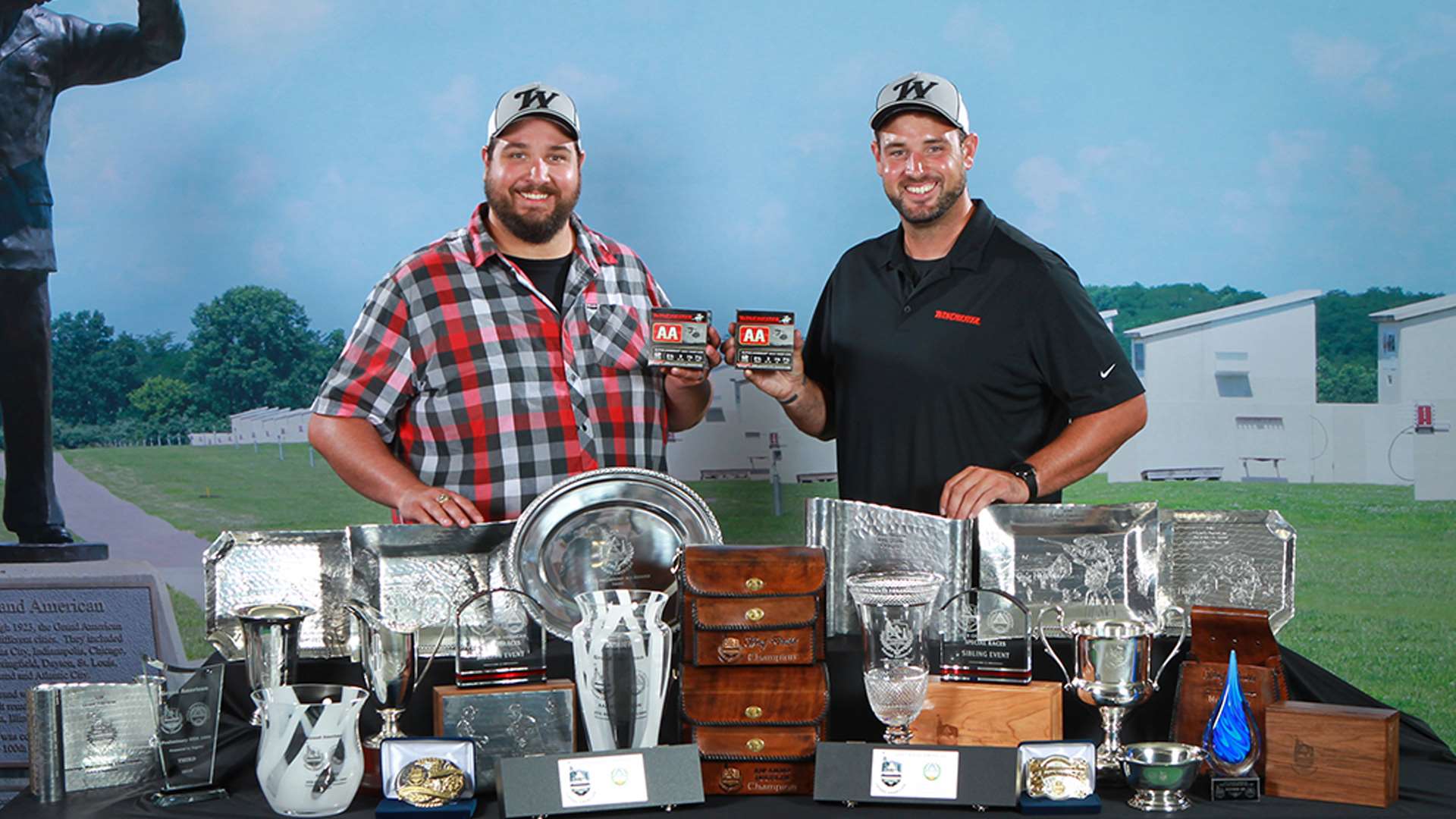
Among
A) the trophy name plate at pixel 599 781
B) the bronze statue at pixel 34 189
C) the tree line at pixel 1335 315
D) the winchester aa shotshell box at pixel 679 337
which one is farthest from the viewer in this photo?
the tree line at pixel 1335 315

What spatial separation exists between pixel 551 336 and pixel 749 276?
187 centimetres

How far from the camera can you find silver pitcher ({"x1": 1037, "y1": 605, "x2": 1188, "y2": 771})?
179 cm

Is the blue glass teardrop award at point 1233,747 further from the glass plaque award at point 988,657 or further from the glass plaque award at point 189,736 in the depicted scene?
the glass plaque award at point 189,736

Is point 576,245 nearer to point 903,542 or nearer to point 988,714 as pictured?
point 903,542

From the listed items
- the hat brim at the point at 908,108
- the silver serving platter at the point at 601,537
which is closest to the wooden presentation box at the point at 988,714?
the silver serving platter at the point at 601,537

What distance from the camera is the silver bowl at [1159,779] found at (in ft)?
5.48

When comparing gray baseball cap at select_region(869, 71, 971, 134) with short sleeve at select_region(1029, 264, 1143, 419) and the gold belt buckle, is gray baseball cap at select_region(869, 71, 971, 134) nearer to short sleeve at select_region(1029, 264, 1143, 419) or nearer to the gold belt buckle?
short sleeve at select_region(1029, 264, 1143, 419)

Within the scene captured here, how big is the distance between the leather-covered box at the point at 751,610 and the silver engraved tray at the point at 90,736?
0.78 metres

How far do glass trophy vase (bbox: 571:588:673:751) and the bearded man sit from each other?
121 cm

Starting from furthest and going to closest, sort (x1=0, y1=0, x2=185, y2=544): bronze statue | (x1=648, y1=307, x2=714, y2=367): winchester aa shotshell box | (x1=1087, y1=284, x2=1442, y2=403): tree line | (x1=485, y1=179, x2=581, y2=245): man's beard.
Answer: (x1=1087, y1=284, x2=1442, y2=403): tree line, (x1=0, y1=0, x2=185, y2=544): bronze statue, (x1=485, y1=179, x2=581, y2=245): man's beard, (x1=648, y1=307, x2=714, y2=367): winchester aa shotshell box

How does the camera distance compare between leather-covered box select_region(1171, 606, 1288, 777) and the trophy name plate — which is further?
leather-covered box select_region(1171, 606, 1288, 777)

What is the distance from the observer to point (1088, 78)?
471cm

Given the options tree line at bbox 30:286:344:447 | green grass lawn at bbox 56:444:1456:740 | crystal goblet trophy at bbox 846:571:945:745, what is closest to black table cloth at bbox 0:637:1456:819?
crystal goblet trophy at bbox 846:571:945:745

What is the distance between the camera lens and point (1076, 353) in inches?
115
